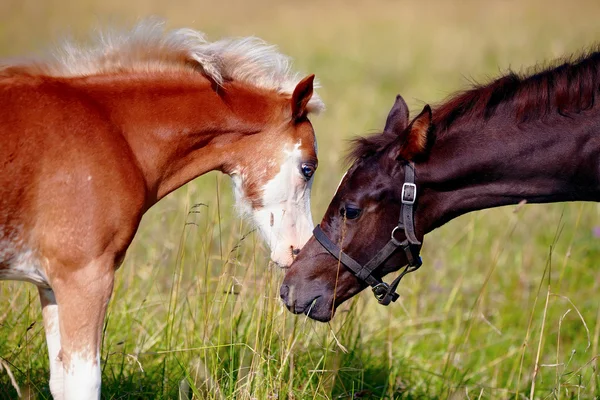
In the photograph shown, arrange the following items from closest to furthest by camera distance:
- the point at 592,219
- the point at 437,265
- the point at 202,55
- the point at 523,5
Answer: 1. the point at 202,55
2. the point at 437,265
3. the point at 592,219
4. the point at 523,5

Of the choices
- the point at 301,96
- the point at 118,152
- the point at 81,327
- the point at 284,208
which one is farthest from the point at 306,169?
the point at 81,327

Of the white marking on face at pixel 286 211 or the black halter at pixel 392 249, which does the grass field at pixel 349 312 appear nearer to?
the white marking on face at pixel 286 211

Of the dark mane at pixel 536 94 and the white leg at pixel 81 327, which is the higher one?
the dark mane at pixel 536 94

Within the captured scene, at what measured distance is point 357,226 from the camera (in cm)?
403

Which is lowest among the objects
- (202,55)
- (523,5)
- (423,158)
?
(423,158)

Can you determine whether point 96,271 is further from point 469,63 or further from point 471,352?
point 469,63

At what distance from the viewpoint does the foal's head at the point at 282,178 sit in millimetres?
4289

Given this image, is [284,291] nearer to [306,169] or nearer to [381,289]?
[381,289]

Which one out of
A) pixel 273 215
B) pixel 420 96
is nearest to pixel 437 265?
pixel 273 215

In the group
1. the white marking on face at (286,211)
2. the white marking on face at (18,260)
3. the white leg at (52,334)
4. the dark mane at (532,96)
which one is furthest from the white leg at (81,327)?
the dark mane at (532,96)

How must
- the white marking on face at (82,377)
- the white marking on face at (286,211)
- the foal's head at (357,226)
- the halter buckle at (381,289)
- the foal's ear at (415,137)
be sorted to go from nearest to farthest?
the white marking on face at (82,377)
the foal's ear at (415,137)
the foal's head at (357,226)
the halter buckle at (381,289)
the white marking on face at (286,211)

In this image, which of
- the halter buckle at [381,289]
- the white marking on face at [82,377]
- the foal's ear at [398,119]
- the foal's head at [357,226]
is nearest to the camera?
the white marking on face at [82,377]

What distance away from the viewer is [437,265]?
7.21 m

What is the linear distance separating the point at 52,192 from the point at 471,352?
11.0ft
